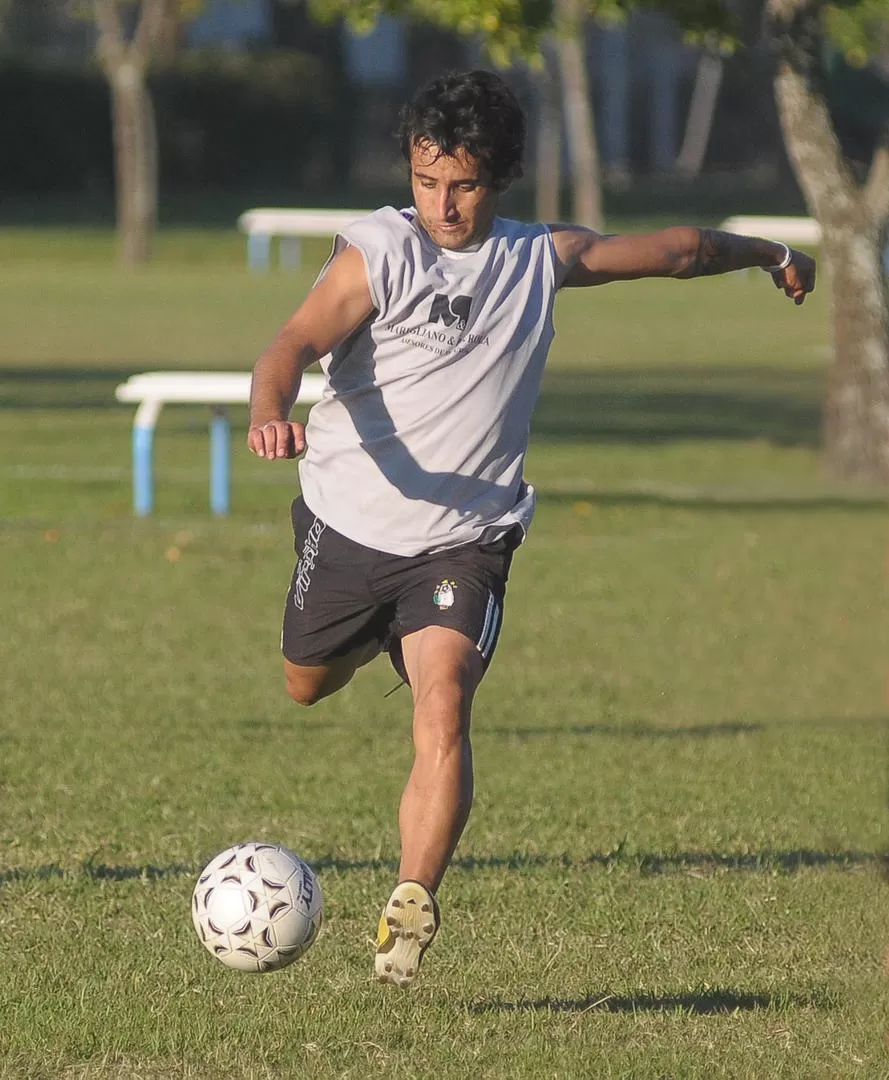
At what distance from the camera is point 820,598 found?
13.0 m

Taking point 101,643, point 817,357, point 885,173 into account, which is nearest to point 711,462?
point 885,173

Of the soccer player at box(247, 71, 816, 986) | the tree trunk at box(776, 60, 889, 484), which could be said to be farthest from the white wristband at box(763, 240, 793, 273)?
the tree trunk at box(776, 60, 889, 484)

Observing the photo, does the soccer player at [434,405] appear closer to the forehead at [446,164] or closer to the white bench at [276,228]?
the forehead at [446,164]

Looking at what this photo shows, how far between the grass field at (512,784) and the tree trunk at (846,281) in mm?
517

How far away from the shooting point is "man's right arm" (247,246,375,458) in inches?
198

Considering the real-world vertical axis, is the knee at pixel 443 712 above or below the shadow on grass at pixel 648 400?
above

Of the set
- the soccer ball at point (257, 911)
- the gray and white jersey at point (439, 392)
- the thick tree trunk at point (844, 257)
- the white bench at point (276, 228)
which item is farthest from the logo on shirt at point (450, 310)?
the white bench at point (276, 228)

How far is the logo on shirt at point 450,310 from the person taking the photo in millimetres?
5719

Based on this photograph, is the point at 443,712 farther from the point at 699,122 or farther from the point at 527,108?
the point at 699,122

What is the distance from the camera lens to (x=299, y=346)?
5480mm

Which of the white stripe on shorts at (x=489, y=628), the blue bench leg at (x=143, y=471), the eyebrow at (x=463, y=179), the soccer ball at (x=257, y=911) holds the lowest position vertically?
the blue bench leg at (x=143, y=471)

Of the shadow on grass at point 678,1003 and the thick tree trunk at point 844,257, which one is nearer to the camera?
the shadow on grass at point 678,1003

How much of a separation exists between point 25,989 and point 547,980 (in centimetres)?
129

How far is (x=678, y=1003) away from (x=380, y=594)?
4.29ft
